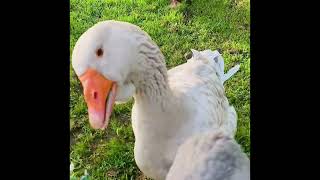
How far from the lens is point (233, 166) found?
0.93m

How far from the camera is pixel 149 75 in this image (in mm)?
1381

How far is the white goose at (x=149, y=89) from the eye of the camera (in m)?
1.23

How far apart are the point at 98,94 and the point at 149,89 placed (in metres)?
0.21

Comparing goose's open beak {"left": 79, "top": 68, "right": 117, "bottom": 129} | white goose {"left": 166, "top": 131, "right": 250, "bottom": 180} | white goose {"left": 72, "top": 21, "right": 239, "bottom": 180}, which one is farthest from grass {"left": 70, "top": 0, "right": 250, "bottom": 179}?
white goose {"left": 166, "top": 131, "right": 250, "bottom": 180}

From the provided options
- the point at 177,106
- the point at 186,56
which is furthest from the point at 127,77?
the point at 186,56

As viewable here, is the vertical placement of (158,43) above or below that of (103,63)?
below

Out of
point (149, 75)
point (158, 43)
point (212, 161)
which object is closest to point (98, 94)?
point (149, 75)

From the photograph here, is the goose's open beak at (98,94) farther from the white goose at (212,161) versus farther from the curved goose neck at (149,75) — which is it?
the white goose at (212,161)

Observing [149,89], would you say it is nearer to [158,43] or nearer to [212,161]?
[212,161]

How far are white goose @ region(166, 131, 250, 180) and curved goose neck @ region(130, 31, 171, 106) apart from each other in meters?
0.38

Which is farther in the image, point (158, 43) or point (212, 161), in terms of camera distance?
point (158, 43)

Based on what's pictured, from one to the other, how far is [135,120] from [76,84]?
437 mm

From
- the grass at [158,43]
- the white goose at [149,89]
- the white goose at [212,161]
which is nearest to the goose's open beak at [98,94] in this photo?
the white goose at [149,89]
